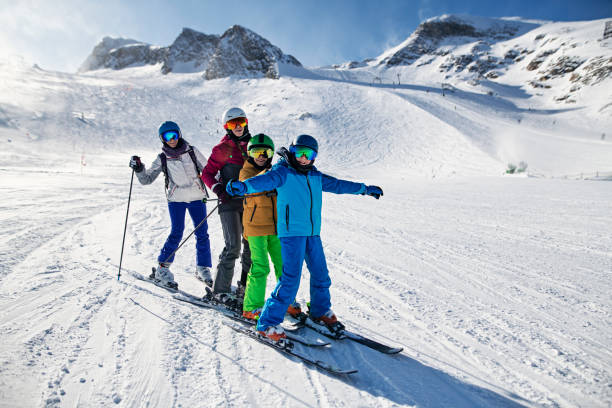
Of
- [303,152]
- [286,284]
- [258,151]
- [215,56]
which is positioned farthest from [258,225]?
[215,56]

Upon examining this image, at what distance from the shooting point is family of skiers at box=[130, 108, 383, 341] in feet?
9.46

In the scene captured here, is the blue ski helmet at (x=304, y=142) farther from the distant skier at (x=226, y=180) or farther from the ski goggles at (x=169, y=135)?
the ski goggles at (x=169, y=135)

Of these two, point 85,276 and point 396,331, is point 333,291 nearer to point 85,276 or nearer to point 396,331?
point 396,331

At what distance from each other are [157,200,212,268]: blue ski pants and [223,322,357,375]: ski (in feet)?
4.77

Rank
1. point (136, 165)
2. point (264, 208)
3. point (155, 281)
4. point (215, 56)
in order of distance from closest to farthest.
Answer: point (264, 208)
point (136, 165)
point (155, 281)
point (215, 56)

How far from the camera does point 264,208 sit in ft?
10.2

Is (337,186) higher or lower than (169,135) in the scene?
lower

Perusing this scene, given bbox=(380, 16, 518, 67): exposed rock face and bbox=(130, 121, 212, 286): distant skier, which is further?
bbox=(380, 16, 518, 67): exposed rock face

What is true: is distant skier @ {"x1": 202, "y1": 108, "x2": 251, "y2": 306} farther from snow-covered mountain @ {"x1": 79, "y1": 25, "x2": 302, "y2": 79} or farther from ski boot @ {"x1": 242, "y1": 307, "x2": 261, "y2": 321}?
snow-covered mountain @ {"x1": 79, "y1": 25, "x2": 302, "y2": 79}

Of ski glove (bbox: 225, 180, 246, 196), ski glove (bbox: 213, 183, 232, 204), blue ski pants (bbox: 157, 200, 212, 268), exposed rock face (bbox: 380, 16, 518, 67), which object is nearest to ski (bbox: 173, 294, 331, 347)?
blue ski pants (bbox: 157, 200, 212, 268)

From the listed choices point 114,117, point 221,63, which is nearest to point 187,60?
point 221,63

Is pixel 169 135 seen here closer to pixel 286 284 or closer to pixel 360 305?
pixel 286 284

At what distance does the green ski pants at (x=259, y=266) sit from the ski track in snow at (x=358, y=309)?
398 millimetres

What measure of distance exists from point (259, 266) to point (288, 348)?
2.74 ft
